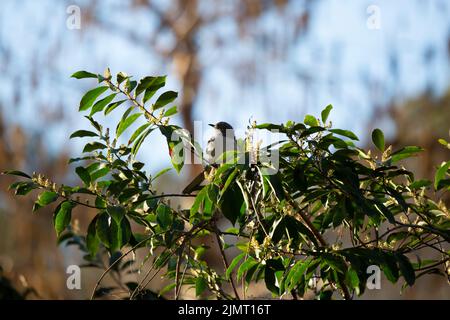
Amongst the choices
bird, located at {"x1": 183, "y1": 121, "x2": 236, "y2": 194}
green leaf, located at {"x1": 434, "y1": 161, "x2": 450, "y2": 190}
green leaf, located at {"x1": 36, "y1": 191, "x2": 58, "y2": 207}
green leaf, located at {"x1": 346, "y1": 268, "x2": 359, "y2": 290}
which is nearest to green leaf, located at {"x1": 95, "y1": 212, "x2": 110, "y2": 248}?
green leaf, located at {"x1": 36, "y1": 191, "x2": 58, "y2": 207}

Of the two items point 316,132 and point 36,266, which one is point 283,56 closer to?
point 36,266

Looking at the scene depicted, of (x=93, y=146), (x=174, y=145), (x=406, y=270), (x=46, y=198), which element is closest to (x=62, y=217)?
(x=46, y=198)

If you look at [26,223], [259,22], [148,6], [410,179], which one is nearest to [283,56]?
[259,22]

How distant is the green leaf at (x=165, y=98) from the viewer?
1.41m

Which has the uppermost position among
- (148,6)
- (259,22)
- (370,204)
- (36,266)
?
(148,6)

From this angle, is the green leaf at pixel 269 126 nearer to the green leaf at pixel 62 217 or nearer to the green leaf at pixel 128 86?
the green leaf at pixel 128 86

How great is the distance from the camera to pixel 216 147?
1669mm

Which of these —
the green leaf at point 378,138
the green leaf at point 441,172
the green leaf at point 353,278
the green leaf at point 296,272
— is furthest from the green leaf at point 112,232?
the green leaf at point 441,172

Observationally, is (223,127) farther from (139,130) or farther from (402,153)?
(402,153)

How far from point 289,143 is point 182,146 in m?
0.22

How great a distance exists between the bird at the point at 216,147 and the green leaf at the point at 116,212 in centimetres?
20

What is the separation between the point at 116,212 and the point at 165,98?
0.27 meters

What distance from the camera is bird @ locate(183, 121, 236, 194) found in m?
1.50
